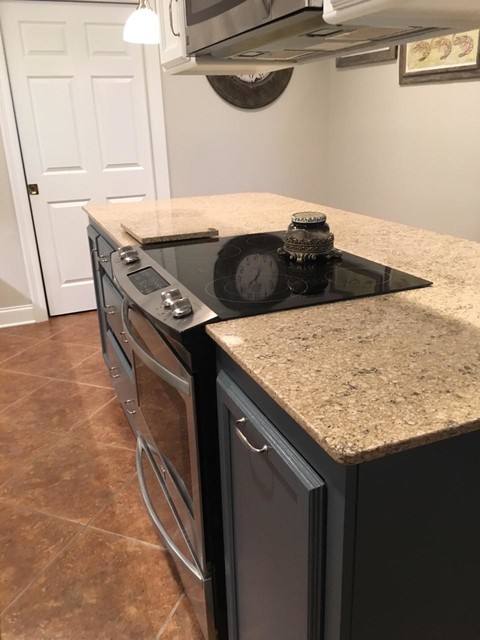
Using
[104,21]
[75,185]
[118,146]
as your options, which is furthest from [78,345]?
[104,21]

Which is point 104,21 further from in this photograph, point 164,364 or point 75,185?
point 164,364

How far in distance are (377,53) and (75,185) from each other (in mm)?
2237

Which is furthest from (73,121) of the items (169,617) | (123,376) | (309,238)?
(169,617)

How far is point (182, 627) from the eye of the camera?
60.3 inches

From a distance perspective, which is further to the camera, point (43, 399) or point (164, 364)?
point (43, 399)

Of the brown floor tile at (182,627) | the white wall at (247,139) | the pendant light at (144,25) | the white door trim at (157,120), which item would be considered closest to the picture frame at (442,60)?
the white wall at (247,139)

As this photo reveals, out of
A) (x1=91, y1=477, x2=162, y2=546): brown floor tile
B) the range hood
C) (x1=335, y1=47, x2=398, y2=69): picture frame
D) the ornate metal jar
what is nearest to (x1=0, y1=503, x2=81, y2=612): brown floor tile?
(x1=91, y1=477, x2=162, y2=546): brown floor tile

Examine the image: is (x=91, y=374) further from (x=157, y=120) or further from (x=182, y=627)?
(x=157, y=120)

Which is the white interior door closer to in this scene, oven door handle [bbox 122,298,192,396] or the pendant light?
the pendant light

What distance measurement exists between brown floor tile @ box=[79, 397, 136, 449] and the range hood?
1583mm

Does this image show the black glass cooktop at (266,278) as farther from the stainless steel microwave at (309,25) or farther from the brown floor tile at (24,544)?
the brown floor tile at (24,544)

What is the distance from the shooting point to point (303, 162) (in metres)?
4.36

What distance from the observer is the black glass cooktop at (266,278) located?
1.19 metres

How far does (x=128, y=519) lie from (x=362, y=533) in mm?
1401
